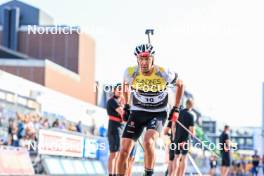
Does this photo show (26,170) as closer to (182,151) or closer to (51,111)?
(182,151)

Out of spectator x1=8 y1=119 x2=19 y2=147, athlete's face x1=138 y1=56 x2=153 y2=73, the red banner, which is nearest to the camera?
athlete's face x1=138 y1=56 x2=153 y2=73

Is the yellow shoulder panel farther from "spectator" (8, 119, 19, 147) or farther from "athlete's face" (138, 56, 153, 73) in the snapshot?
"spectator" (8, 119, 19, 147)

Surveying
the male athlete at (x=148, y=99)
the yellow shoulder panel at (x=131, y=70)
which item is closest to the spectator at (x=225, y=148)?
the male athlete at (x=148, y=99)

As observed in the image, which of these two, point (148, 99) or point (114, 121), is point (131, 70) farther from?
point (114, 121)

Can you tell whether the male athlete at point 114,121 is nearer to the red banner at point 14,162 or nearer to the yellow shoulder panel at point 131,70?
the yellow shoulder panel at point 131,70

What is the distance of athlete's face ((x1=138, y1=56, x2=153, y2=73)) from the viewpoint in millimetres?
11422

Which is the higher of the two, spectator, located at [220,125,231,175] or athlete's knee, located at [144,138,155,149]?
athlete's knee, located at [144,138,155,149]

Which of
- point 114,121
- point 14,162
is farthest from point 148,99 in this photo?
point 14,162

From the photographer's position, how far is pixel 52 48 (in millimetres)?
60531

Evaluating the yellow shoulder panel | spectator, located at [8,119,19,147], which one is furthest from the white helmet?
spectator, located at [8,119,19,147]

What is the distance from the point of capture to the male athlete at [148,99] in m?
11.4

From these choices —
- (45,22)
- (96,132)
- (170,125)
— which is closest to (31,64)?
(45,22)

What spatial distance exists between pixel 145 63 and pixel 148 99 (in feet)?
2.24

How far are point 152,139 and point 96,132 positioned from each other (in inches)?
847
